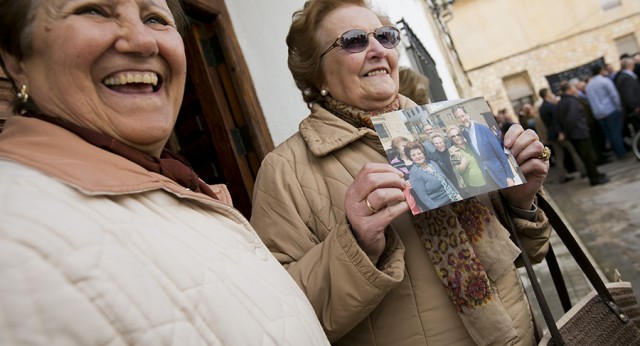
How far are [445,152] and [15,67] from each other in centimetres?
110

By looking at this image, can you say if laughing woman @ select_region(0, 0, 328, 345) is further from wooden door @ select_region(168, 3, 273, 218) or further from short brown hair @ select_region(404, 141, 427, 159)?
wooden door @ select_region(168, 3, 273, 218)

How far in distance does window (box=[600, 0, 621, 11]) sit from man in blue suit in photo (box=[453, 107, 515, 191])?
2546 centimetres

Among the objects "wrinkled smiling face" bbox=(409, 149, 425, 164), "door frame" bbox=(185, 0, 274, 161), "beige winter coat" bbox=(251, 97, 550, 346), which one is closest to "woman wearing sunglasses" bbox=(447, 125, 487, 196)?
"wrinkled smiling face" bbox=(409, 149, 425, 164)

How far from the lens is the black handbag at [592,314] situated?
1.32m

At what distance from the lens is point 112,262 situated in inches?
24.9

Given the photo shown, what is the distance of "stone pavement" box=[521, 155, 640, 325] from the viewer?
12.7 feet

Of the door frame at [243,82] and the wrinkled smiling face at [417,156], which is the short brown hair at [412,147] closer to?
the wrinkled smiling face at [417,156]

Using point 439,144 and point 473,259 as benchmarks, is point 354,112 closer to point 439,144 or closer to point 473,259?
point 439,144

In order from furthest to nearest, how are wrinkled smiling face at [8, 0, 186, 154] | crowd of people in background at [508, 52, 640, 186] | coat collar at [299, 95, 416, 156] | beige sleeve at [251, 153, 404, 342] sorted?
crowd of people in background at [508, 52, 640, 186] < coat collar at [299, 95, 416, 156] < beige sleeve at [251, 153, 404, 342] < wrinkled smiling face at [8, 0, 186, 154]

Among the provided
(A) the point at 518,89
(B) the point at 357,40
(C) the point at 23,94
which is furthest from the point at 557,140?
(A) the point at 518,89

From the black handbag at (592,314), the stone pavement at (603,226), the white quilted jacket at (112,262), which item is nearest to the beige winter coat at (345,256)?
the black handbag at (592,314)

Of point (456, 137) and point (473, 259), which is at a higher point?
point (456, 137)

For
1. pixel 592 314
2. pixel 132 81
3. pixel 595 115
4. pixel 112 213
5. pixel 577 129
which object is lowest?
pixel 595 115

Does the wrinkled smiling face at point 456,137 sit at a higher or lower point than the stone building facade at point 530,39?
higher
